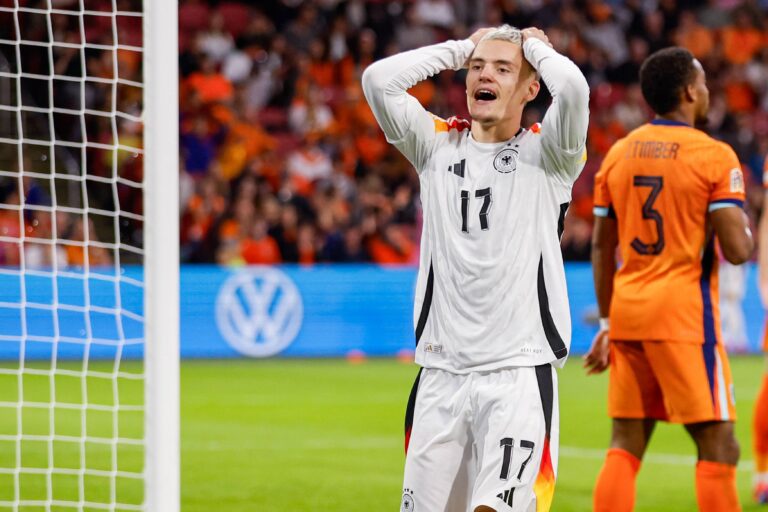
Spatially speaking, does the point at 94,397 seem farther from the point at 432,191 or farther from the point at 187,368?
the point at 432,191

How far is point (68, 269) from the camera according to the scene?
14.5 m

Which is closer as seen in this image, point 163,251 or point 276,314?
point 163,251

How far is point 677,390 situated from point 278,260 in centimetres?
1152

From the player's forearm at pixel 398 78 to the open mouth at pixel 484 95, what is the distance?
204 mm

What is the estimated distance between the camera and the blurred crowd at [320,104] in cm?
1658

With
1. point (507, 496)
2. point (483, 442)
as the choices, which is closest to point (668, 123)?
point (483, 442)

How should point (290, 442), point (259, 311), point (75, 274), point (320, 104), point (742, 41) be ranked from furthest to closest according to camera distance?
1. point (742, 41)
2. point (320, 104)
3. point (259, 311)
4. point (75, 274)
5. point (290, 442)

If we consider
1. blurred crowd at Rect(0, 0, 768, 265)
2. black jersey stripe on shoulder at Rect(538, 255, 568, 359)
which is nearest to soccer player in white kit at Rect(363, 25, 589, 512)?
black jersey stripe on shoulder at Rect(538, 255, 568, 359)

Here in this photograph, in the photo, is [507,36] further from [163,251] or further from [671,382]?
[671,382]

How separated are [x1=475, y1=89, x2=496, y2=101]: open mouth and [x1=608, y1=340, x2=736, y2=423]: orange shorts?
A: 1.66 metres

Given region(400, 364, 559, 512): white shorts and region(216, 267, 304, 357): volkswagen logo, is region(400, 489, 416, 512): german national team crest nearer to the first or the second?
region(400, 364, 559, 512): white shorts

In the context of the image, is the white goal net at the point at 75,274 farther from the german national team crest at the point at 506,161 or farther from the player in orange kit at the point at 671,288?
the player in orange kit at the point at 671,288

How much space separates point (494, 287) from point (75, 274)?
6.64m

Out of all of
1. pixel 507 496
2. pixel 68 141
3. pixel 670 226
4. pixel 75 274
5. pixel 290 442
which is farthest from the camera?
pixel 68 141
